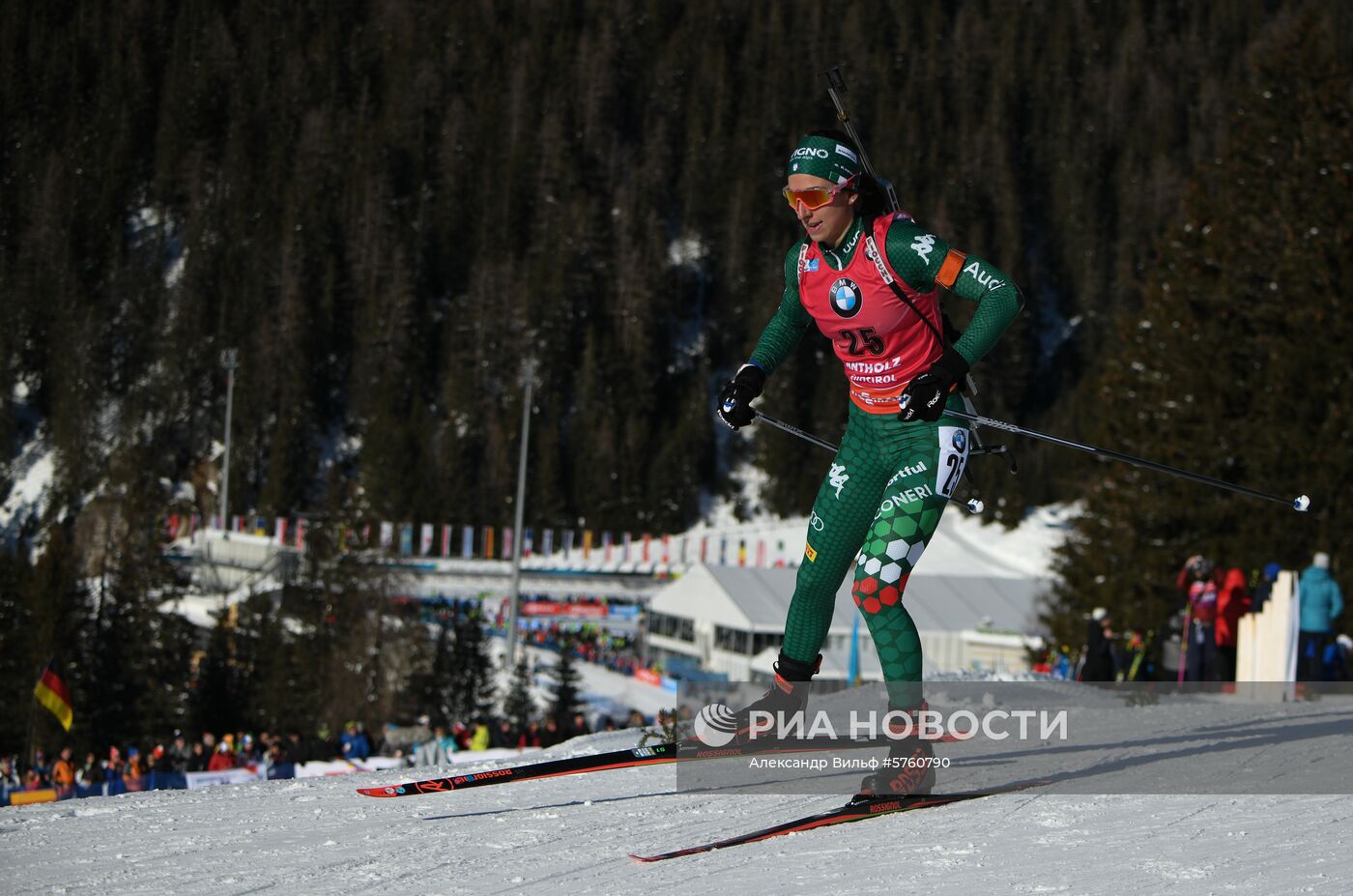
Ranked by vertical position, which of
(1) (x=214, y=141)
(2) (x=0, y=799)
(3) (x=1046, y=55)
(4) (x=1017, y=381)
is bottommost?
(2) (x=0, y=799)

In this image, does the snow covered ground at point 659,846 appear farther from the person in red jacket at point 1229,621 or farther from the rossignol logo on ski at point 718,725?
the person in red jacket at point 1229,621

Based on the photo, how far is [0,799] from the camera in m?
11.7

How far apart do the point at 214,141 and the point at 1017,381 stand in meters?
71.7

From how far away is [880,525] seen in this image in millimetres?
4875

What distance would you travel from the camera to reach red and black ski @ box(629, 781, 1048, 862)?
4.29 metres

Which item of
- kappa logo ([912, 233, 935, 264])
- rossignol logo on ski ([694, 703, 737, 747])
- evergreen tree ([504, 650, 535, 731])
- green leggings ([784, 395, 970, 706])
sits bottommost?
evergreen tree ([504, 650, 535, 731])

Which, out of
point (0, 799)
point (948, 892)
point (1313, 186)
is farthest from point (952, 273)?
point (1313, 186)

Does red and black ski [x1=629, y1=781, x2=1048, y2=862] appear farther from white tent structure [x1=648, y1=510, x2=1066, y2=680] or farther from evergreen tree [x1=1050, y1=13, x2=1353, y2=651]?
white tent structure [x1=648, y1=510, x2=1066, y2=680]

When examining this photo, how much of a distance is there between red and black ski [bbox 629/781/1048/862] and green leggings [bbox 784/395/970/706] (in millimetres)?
333

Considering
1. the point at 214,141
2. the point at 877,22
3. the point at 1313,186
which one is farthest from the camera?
the point at 877,22

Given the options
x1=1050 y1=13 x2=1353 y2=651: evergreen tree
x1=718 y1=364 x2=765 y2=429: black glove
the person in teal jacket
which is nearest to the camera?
x1=718 y1=364 x2=765 y2=429: black glove

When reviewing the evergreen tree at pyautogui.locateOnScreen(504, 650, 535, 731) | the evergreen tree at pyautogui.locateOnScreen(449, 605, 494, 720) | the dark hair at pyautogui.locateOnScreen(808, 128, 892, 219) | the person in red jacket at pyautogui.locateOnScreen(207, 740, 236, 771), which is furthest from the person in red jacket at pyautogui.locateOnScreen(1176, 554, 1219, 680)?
the evergreen tree at pyautogui.locateOnScreen(449, 605, 494, 720)

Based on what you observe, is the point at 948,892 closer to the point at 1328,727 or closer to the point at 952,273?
the point at 952,273

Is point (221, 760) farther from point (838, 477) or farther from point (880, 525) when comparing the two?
point (880, 525)
